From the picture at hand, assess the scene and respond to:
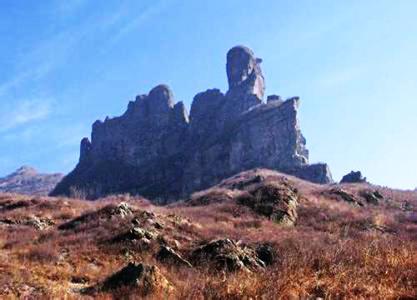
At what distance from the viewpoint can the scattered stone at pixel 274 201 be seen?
117 feet

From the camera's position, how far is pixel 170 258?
1945 centimetres

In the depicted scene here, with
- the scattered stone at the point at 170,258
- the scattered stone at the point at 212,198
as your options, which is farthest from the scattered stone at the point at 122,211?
the scattered stone at the point at 212,198

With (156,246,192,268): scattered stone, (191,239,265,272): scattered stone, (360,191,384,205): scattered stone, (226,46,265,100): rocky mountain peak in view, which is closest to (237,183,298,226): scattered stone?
(360,191,384,205): scattered stone

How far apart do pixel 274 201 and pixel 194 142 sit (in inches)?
4817

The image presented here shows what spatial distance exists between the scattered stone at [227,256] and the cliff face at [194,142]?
10051 centimetres

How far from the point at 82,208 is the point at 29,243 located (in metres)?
15.2

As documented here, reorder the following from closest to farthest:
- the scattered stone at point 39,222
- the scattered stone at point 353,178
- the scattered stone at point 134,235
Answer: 1. the scattered stone at point 134,235
2. the scattered stone at point 39,222
3. the scattered stone at point 353,178

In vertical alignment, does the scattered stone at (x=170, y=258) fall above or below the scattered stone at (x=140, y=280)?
above

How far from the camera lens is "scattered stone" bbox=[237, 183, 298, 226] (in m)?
35.6

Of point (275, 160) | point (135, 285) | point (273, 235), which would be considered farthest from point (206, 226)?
point (275, 160)

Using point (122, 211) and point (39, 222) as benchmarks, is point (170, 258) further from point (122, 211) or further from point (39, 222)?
point (39, 222)

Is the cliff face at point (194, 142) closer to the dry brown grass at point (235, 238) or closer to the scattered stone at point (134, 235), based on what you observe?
the dry brown grass at point (235, 238)

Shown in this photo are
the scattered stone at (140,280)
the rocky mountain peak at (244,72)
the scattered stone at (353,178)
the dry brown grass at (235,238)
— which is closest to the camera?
the dry brown grass at (235,238)

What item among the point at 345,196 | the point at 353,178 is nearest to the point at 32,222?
the point at 345,196
